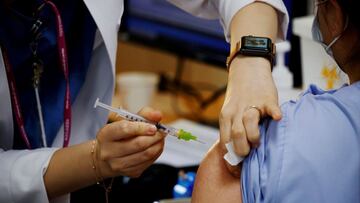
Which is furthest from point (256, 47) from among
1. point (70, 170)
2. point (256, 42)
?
point (70, 170)

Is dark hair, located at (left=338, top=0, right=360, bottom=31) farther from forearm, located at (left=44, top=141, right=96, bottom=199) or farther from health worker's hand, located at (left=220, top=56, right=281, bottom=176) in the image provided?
forearm, located at (left=44, top=141, right=96, bottom=199)

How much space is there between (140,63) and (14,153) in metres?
1.68

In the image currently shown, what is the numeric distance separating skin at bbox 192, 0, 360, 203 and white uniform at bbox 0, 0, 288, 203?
0.23 m

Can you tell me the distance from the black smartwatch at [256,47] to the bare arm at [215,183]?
176 mm

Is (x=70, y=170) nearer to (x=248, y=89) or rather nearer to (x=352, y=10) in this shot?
(x=248, y=89)

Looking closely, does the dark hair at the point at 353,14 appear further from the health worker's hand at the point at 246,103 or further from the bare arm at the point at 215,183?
the bare arm at the point at 215,183

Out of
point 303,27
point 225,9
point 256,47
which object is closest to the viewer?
point 256,47

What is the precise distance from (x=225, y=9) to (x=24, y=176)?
0.50 metres

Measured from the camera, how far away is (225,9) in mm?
1209

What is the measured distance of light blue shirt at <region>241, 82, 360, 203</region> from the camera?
0.84 meters

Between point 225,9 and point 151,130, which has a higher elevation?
point 225,9

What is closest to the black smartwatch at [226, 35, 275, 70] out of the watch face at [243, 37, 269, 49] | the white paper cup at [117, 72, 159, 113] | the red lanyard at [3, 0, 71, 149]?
the watch face at [243, 37, 269, 49]

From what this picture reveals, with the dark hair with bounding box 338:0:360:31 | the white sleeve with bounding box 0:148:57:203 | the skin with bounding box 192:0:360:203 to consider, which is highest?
the dark hair with bounding box 338:0:360:31

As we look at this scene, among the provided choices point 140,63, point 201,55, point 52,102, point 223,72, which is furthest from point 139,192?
point 140,63
